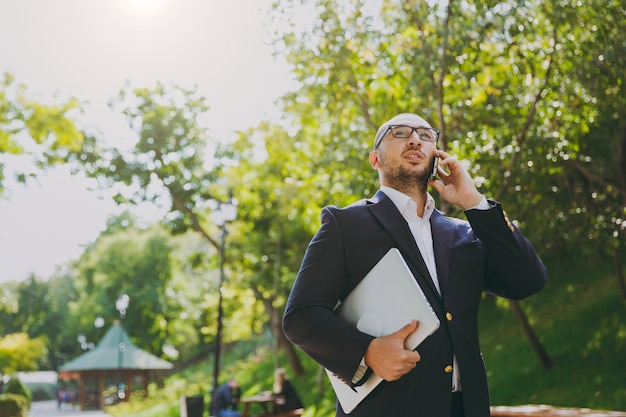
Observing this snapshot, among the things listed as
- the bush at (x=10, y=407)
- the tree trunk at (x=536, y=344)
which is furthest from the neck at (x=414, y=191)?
the bush at (x=10, y=407)

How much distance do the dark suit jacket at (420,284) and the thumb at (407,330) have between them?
121 millimetres

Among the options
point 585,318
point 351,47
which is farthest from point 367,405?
point 585,318

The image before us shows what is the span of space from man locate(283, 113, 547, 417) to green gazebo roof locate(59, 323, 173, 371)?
156 ft

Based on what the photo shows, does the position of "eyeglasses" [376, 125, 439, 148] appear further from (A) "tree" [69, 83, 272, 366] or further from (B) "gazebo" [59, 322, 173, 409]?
(B) "gazebo" [59, 322, 173, 409]

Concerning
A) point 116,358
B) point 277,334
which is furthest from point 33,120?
point 116,358

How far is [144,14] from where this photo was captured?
79.1 ft

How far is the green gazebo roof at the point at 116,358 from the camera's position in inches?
1941

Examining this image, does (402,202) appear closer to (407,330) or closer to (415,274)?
(415,274)

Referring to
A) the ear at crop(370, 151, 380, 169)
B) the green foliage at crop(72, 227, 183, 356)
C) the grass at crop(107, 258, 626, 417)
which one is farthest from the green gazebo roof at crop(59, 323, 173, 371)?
the ear at crop(370, 151, 380, 169)

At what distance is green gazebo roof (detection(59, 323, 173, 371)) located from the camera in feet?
162

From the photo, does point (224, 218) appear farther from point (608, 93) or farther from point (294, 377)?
point (294, 377)

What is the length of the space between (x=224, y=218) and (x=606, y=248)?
362 inches

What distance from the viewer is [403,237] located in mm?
2641

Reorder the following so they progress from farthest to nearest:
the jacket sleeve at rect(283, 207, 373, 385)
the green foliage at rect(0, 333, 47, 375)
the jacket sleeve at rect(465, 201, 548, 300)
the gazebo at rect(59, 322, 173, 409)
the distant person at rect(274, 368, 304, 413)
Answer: the gazebo at rect(59, 322, 173, 409) → the green foliage at rect(0, 333, 47, 375) → the distant person at rect(274, 368, 304, 413) → the jacket sleeve at rect(465, 201, 548, 300) → the jacket sleeve at rect(283, 207, 373, 385)
